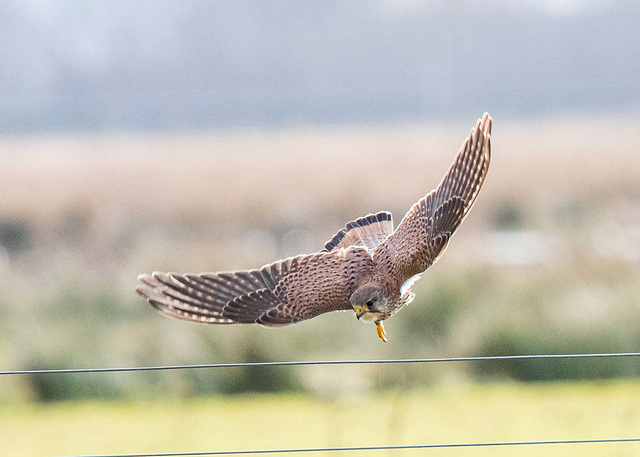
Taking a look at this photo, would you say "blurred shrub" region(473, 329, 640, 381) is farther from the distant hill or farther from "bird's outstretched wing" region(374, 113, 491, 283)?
the distant hill

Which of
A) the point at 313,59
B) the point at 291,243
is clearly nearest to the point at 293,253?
the point at 291,243

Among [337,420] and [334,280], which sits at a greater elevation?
[334,280]

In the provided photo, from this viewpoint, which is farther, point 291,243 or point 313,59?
point 313,59

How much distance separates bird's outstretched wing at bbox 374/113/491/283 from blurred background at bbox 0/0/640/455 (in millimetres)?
2914

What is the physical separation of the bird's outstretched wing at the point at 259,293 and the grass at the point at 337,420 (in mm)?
3214

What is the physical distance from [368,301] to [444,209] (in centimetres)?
57

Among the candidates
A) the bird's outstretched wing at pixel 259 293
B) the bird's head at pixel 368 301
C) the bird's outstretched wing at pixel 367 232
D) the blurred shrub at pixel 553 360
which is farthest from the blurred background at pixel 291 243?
the bird's outstretched wing at pixel 259 293

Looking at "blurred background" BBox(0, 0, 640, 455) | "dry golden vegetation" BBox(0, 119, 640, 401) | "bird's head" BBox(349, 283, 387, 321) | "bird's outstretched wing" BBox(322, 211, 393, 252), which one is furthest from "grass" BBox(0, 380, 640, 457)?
"bird's head" BBox(349, 283, 387, 321)

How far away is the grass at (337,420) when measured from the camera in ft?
27.3

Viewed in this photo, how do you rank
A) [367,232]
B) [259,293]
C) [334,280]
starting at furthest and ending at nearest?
[367,232] < [334,280] < [259,293]

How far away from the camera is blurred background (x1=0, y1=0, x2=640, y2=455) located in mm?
8781

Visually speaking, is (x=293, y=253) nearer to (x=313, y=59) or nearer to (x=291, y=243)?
(x=291, y=243)

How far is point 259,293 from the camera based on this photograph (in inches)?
192

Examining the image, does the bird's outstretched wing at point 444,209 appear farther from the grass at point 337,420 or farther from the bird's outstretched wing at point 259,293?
the grass at point 337,420
